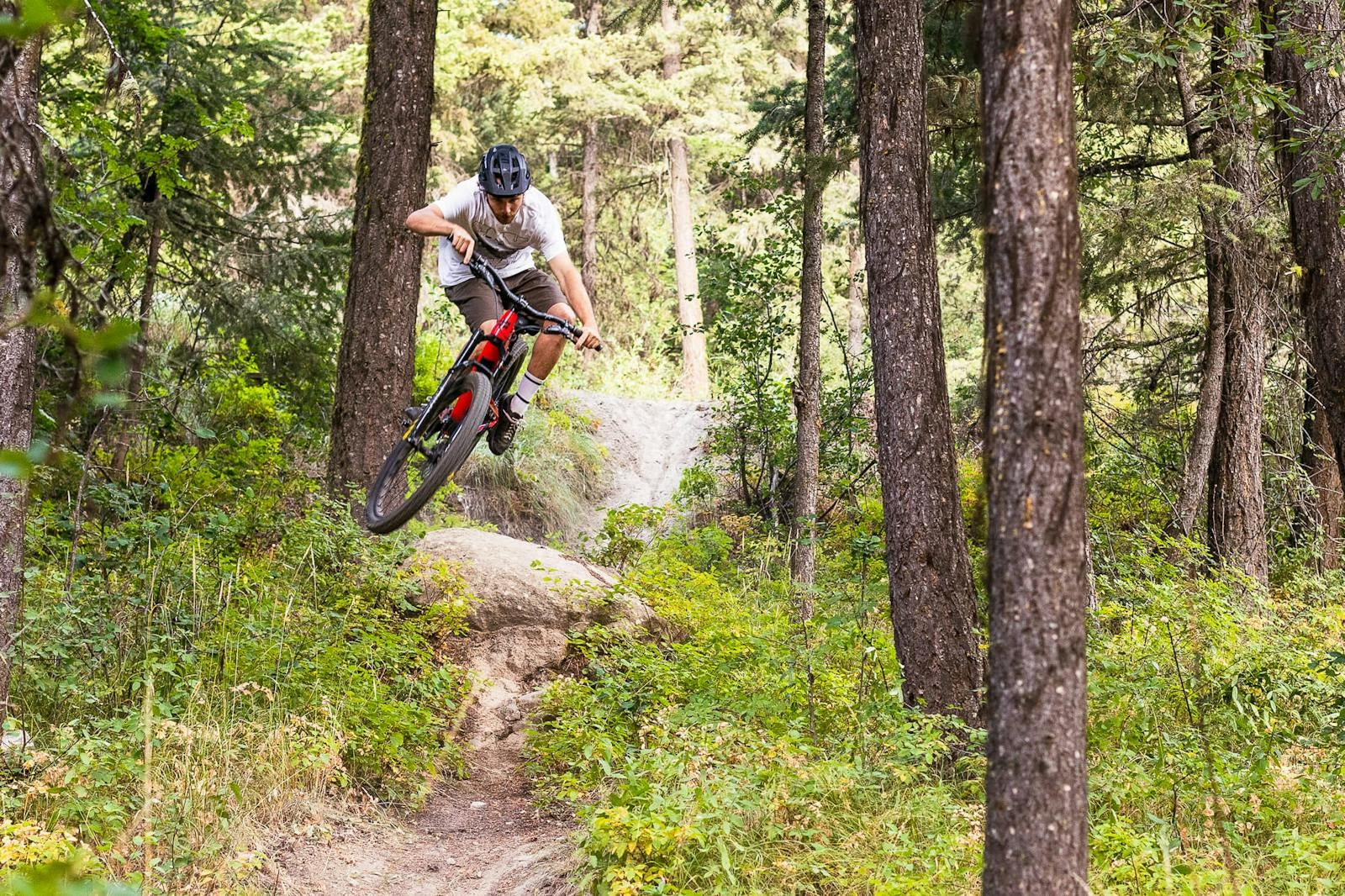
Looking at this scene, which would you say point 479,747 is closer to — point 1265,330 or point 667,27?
point 1265,330

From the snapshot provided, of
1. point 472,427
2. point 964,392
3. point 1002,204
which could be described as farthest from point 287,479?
point 964,392

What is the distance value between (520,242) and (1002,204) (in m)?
4.02

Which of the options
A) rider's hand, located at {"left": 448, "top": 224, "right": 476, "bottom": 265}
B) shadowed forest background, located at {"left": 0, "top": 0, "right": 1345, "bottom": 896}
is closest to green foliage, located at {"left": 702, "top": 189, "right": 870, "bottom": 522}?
shadowed forest background, located at {"left": 0, "top": 0, "right": 1345, "bottom": 896}

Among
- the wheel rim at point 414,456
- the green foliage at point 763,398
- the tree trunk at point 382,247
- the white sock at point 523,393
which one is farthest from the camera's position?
the green foliage at point 763,398

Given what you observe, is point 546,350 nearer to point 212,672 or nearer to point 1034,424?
point 212,672

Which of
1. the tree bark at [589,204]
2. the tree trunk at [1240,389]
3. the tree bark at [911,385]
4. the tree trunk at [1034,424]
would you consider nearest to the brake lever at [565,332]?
the tree bark at [911,385]

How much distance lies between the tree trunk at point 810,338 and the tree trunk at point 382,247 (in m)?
3.87

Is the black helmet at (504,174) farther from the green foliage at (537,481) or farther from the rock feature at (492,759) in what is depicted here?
the green foliage at (537,481)

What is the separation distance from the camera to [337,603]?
735 cm

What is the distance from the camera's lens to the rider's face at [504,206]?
20.1 ft

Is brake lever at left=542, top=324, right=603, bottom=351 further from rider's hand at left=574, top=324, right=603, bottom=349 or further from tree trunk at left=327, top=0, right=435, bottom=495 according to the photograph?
tree trunk at left=327, top=0, right=435, bottom=495

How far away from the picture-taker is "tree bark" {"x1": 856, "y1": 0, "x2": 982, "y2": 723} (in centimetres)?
635

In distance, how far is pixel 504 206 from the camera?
6184 mm

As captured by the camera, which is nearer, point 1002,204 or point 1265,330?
point 1002,204
